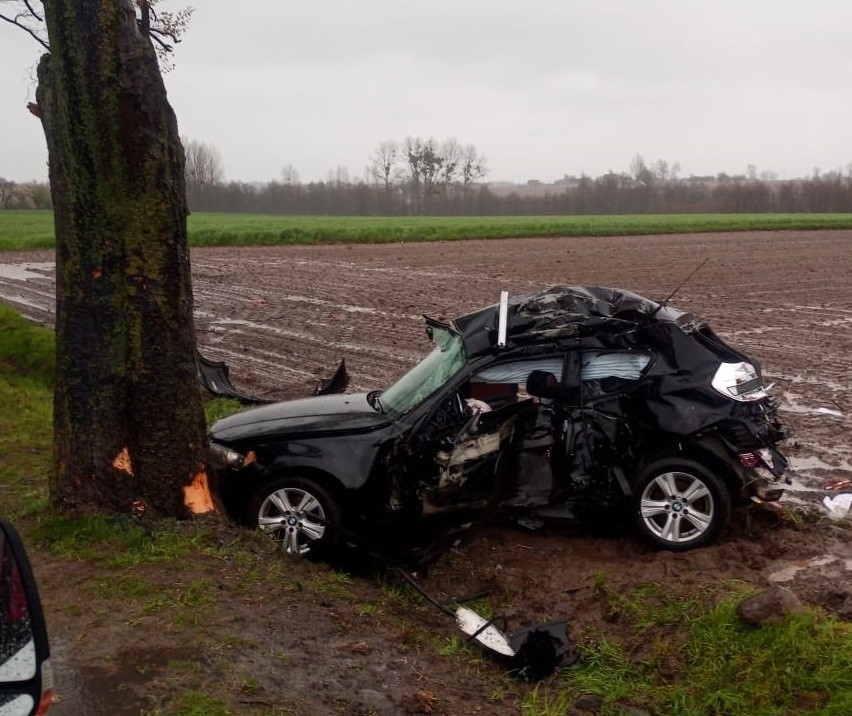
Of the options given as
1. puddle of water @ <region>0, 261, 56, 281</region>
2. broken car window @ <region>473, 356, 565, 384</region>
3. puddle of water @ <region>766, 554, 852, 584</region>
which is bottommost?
puddle of water @ <region>766, 554, 852, 584</region>

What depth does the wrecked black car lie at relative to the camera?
666 cm

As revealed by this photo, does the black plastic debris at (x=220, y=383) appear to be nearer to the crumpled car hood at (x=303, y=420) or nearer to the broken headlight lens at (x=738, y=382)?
the crumpled car hood at (x=303, y=420)

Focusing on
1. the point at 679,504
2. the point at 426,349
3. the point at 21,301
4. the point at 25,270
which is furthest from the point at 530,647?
the point at 25,270

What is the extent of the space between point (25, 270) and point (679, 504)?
2602 centimetres

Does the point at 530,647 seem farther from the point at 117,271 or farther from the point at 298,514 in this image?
the point at 117,271

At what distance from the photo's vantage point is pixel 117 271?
6.03 meters

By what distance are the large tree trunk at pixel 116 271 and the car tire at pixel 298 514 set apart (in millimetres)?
555

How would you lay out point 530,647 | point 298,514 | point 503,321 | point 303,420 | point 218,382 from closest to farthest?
1. point 530,647
2. point 298,514
3. point 503,321
4. point 303,420
5. point 218,382

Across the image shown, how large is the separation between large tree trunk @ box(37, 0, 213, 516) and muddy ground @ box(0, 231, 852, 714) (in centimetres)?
94

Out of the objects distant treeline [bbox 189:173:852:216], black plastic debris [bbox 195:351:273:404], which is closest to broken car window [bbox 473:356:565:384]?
black plastic debris [bbox 195:351:273:404]

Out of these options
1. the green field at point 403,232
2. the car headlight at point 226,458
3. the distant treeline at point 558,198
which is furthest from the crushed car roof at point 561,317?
the distant treeline at point 558,198

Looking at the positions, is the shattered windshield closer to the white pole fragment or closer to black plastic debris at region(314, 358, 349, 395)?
the white pole fragment

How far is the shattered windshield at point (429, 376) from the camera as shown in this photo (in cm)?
698

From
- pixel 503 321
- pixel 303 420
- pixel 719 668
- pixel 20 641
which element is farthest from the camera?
pixel 303 420
